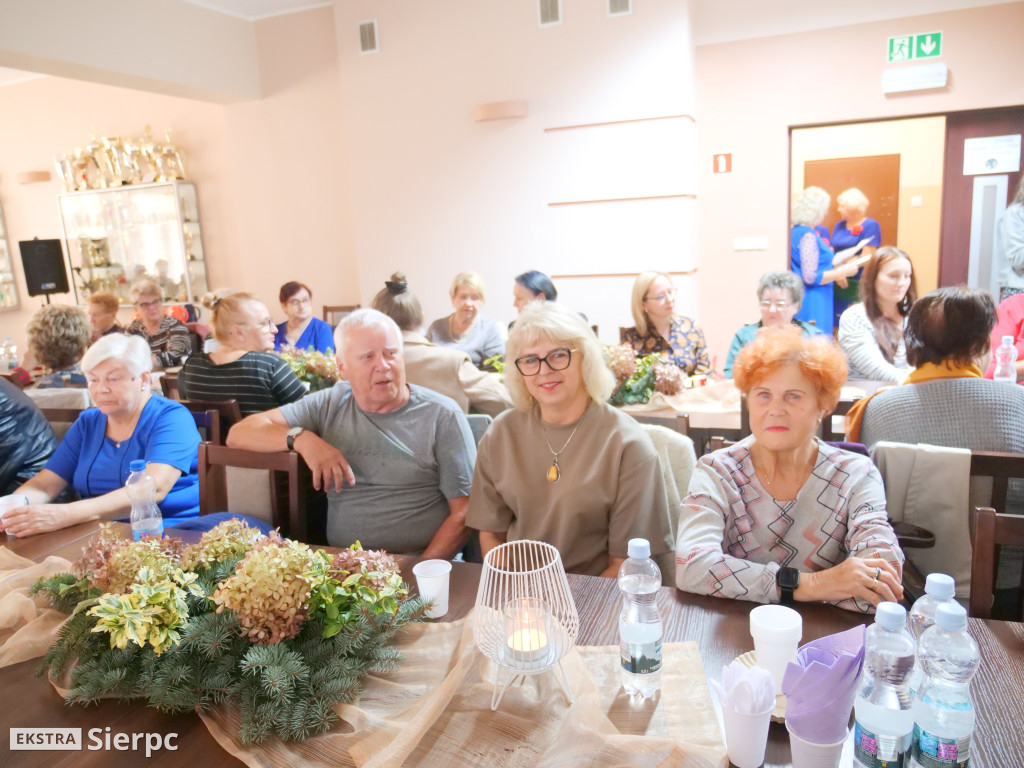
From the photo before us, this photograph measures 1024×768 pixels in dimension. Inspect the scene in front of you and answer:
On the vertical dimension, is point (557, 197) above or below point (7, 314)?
above

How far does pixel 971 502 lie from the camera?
1.82 metres

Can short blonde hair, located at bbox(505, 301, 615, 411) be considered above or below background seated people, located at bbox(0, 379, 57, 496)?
above

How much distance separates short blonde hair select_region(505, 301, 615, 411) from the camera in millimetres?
1921

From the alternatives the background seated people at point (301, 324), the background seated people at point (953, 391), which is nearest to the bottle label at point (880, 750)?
the background seated people at point (953, 391)

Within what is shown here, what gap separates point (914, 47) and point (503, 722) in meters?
5.73

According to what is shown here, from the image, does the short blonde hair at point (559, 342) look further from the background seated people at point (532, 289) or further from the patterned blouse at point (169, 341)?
the patterned blouse at point (169, 341)

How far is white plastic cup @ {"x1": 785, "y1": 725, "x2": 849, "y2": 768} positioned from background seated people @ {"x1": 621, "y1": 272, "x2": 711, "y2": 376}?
3.24 meters

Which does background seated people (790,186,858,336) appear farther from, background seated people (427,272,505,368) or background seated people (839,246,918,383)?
background seated people (427,272,505,368)

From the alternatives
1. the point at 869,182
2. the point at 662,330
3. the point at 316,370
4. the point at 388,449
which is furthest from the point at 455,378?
the point at 869,182

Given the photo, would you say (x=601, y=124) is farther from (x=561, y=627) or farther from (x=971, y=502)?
(x=561, y=627)

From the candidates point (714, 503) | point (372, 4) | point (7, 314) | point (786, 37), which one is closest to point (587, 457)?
point (714, 503)

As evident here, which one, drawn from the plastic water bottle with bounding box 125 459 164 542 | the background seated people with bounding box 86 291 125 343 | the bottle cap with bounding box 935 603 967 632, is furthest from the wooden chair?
the bottle cap with bounding box 935 603 967 632

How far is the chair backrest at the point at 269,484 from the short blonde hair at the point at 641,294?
2608mm

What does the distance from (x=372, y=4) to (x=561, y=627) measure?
6218mm
